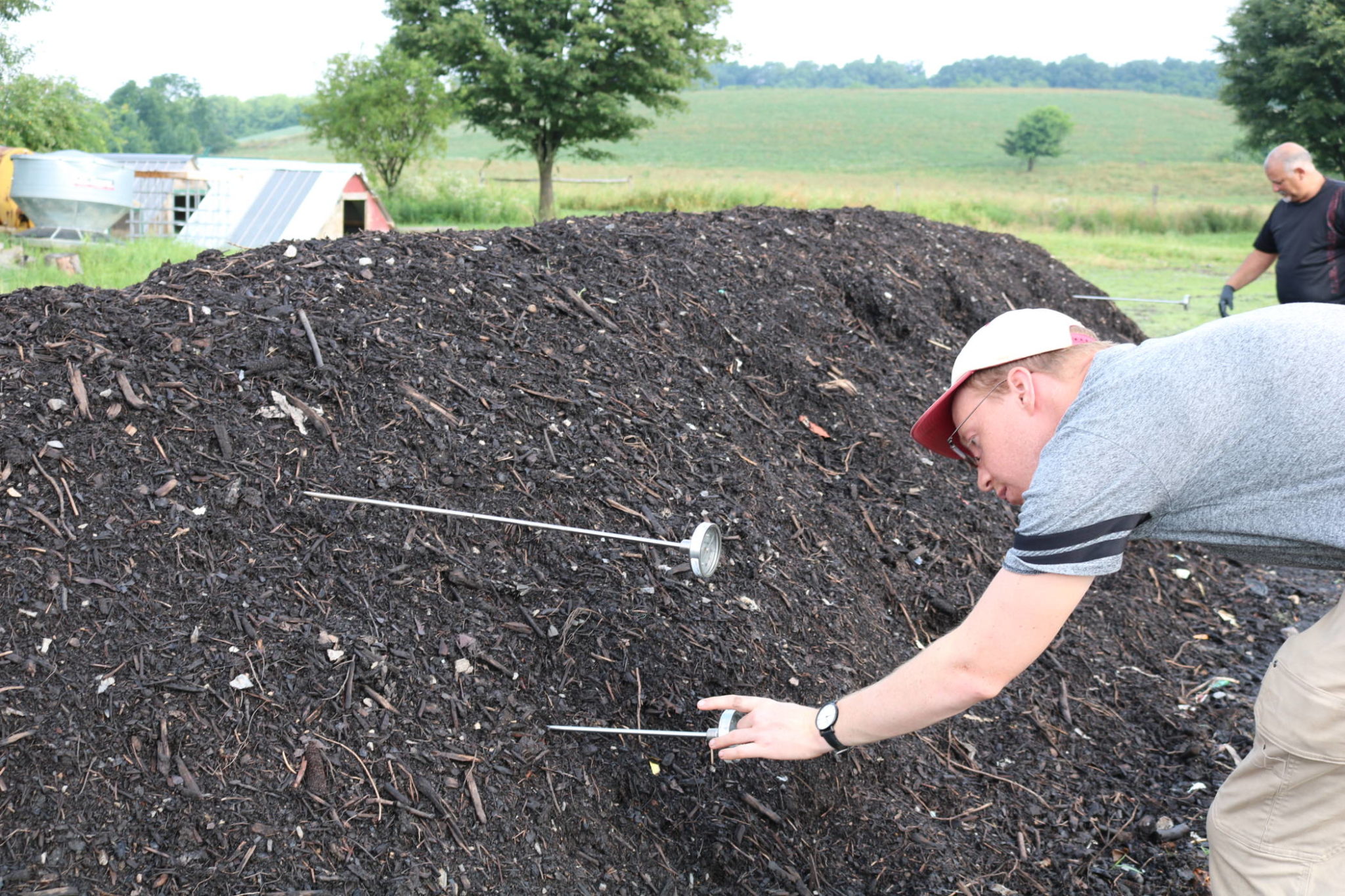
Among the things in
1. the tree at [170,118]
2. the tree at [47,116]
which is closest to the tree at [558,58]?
the tree at [47,116]

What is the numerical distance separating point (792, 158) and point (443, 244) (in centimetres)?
5244

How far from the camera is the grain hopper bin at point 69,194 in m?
10.8

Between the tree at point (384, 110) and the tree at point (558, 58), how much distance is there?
0.61 meters

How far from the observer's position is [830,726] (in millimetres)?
1769

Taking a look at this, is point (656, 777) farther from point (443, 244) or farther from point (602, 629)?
point (443, 244)

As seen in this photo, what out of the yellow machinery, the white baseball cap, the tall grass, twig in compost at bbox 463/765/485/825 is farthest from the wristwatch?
the yellow machinery

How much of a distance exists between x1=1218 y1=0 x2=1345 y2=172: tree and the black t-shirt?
23918 millimetres

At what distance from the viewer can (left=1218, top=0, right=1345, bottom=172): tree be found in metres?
25.1

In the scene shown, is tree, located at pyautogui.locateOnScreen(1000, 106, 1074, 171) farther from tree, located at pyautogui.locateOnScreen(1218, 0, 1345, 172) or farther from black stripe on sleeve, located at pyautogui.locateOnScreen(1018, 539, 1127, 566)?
black stripe on sleeve, located at pyautogui.locateOnScreen(1018, 539, 1127, 566)

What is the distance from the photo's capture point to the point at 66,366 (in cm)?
261

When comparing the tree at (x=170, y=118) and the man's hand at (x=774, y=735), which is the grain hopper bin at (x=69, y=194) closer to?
the man's hand at (x=774, y=735)

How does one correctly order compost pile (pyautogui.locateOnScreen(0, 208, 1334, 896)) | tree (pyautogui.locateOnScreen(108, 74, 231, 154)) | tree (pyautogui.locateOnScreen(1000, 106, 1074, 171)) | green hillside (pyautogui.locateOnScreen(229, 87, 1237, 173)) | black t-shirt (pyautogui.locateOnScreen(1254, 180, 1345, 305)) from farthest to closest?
tree (pyautogui.locateOnScreen(108, 74, 231, 154)) < tree (pyautogui.locateOnScreen(1000, 106, 1074, 171)) < green hillside (pyautogui.locateOnScreen(229, 87, 1237, 173)) < black t-shirt (pyautogui.locateOnScreen(1254, 180, 1345, 305)) < compost pile (pyautogui.locateOnScreen(0, 208, 1334, 896))

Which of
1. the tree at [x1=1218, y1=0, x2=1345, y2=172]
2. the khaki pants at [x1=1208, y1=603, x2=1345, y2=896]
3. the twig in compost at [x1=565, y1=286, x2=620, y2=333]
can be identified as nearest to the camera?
the khaki pants at [x1=1208, y1=603, x2=1345, y2=896]

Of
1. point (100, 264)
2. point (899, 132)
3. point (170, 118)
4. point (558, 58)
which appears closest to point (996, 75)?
point (899, 132)
